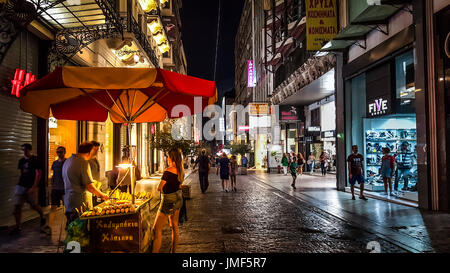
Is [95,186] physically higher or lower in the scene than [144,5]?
lower

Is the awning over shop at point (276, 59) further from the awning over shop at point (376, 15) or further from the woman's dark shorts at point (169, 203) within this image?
the woman's dark shorts at point (169, 203)

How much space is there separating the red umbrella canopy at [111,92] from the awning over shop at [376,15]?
734 cm

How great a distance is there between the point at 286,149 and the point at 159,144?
15.3 metres

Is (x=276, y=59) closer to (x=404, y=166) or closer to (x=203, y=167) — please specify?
(x=203, y=167)

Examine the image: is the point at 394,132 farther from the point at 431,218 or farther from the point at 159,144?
the point at 159,144

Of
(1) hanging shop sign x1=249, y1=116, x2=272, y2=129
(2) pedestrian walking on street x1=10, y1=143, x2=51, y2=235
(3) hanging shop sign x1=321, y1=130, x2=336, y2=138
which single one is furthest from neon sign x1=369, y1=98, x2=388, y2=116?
(1) hanging shop sign x1=249, y1=116, x2=272, y2=129

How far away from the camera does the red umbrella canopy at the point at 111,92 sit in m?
4.77

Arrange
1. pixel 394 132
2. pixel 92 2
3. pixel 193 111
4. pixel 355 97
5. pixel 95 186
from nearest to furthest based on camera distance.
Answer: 1. pixel 95 186
2. pixel 193 111
3. pixel 92 2
4. pixel 394 132
5. pixel 355 97

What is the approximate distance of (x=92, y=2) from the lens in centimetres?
1108

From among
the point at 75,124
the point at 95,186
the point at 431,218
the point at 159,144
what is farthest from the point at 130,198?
the point at 159,144

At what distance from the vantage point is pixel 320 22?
1538cm

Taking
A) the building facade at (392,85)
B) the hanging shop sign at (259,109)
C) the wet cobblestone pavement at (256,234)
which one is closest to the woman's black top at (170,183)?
the wet cobblestone pavement at (256,234)

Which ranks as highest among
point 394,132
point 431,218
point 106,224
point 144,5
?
point 144,5

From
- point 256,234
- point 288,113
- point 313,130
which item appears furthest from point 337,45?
point 288,113
